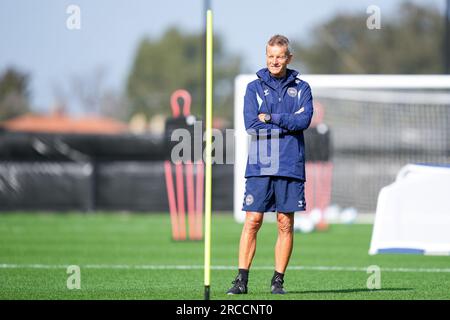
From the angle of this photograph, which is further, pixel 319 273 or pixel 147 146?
pixel 147 146

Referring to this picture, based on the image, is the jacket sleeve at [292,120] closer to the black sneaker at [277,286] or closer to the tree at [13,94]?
the black sneaker at [277,286]

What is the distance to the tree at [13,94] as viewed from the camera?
126 ft

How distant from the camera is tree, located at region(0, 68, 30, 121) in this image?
3847 cm

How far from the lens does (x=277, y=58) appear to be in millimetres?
8680

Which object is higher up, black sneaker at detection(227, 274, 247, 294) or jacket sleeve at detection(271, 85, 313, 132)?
jacket sleeve at detection(271, 85, 313, 132)

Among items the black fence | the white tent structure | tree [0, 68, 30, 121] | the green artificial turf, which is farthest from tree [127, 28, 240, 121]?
the white tent structure

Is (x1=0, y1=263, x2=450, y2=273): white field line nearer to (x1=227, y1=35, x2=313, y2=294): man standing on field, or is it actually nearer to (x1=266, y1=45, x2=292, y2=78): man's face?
(x1=227, y1=35, x2=313, y2=294): man standing on field

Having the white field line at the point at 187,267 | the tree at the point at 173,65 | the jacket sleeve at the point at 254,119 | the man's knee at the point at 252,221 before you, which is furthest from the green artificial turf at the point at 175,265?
the tree at the point at 173,65

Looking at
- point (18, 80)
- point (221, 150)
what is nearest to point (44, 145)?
point (221, 150)

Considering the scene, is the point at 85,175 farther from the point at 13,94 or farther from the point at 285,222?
the point at 13,94

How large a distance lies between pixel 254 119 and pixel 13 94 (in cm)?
3790

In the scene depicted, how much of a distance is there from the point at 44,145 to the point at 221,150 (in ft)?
13.5

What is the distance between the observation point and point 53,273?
1118 centimetres
